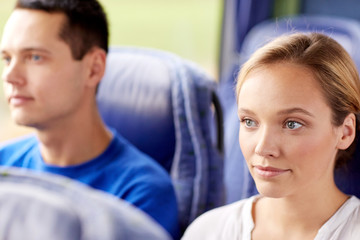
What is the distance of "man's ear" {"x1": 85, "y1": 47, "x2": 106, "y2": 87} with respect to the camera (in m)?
1.65

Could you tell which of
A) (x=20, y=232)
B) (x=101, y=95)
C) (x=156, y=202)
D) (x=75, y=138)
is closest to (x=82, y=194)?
(x=20, y=232)

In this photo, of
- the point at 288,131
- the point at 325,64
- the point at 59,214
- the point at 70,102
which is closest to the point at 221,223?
the point at 288,131

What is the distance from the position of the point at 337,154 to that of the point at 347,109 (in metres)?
0.15

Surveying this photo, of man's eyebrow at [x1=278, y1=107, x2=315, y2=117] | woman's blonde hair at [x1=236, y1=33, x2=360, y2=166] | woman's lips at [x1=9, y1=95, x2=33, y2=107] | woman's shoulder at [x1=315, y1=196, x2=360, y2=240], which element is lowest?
woman's shoulder at [x1=315, y1=196, x2=360, y2=240]

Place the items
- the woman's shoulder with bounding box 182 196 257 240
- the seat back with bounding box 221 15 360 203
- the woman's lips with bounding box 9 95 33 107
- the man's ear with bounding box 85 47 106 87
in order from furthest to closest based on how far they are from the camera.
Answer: the man's ear with bounding box 85 47 106 87 → the woman's lips with bounding box 9 95 33 107 → the seat back with bounding box 221 15 360 203 → the woman's shoulder with bounding box 182 196 257 240

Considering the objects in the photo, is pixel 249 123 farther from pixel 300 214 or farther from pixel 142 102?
pixel 142 102

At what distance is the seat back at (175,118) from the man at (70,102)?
0.20 metres

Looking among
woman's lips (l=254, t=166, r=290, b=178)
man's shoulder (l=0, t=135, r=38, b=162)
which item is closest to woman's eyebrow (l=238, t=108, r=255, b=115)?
woman's lips (l=254, t=166, r=290, b=178)

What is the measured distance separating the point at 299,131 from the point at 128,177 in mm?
673

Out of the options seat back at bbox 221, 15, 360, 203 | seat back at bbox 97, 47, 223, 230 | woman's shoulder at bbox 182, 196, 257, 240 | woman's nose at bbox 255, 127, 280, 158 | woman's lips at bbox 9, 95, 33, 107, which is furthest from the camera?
seat back at bbox 97, 47, 223, 230

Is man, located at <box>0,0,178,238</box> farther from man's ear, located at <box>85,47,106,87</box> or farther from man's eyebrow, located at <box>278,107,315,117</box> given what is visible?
man's eyebrow, located at <box>278,107,315,117</box>

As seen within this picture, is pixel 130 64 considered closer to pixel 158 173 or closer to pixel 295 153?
pixel 158 173

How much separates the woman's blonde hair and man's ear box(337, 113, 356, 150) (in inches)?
0.5

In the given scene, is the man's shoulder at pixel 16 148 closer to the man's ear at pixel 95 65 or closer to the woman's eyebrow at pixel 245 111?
the man's ear at pixel 95 65
